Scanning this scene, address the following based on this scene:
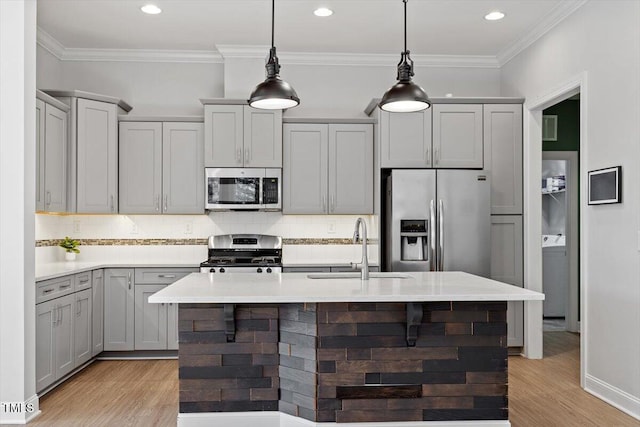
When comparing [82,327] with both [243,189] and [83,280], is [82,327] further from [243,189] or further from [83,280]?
[243,189]

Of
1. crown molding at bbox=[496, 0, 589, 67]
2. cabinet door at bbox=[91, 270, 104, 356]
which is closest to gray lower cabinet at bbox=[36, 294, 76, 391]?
cabinet door at bbox=[91, 270, 104, 356]

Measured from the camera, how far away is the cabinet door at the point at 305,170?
534cm

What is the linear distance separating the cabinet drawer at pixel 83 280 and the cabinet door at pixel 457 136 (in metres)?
3.22

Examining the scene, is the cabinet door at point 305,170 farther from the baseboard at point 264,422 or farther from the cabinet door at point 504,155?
the baseboard at point 264,422

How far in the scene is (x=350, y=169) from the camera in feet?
17.5

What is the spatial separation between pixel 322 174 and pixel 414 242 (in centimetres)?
112

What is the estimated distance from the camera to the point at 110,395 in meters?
3.98

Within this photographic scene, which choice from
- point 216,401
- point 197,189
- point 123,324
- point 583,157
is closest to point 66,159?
point 197,189

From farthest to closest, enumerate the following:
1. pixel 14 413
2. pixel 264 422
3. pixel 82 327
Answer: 1. pixel 82 327
2. pixel 14 413
3. pixel 264 422

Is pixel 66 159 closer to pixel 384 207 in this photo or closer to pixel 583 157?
pixel 384 207

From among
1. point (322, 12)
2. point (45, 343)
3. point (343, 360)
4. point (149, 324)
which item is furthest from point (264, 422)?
point (322, 12)

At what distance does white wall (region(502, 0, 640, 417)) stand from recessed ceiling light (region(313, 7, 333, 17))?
1899 millimetres

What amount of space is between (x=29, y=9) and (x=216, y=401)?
2.77m

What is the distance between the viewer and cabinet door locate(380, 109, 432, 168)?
201 inches
